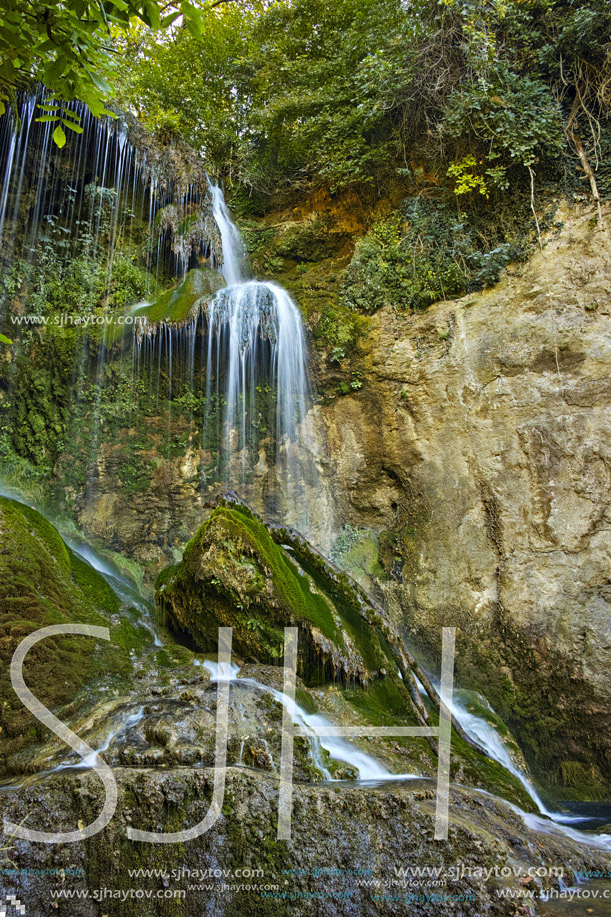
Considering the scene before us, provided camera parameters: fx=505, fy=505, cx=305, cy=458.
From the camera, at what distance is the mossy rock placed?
848 cm

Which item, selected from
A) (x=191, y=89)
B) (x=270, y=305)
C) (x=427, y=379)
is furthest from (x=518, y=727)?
(x=191, y=89)

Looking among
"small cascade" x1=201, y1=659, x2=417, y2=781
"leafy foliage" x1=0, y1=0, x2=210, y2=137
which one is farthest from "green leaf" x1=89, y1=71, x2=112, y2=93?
"small cascade" x1=201, y1=659, x2=417, y2=781

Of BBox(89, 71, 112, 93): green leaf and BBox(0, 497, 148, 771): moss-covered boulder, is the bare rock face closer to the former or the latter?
BBox(0, 497, 148, 771): moss-covered boulder

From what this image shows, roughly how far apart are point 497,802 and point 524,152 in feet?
28.3

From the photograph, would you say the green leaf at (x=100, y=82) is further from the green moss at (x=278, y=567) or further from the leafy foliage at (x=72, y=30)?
the green moss at (x=278, y=567)

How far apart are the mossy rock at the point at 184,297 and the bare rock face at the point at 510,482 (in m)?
2.98

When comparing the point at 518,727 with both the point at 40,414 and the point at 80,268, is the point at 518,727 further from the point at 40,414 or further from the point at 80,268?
the point at 80,268

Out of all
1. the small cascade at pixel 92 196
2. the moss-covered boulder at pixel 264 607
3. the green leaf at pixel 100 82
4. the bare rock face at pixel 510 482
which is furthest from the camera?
the small cascade at pixel 92 196

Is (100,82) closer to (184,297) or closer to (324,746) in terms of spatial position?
(324,746)

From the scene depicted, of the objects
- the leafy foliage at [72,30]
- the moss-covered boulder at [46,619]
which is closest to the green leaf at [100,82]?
the leafy foliage at [72,30]

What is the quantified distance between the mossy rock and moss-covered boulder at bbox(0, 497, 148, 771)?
4276 mm

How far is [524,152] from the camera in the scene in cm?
786

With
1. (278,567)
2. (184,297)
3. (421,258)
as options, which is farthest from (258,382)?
(278,567)

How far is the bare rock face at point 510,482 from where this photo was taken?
6.21 meters
